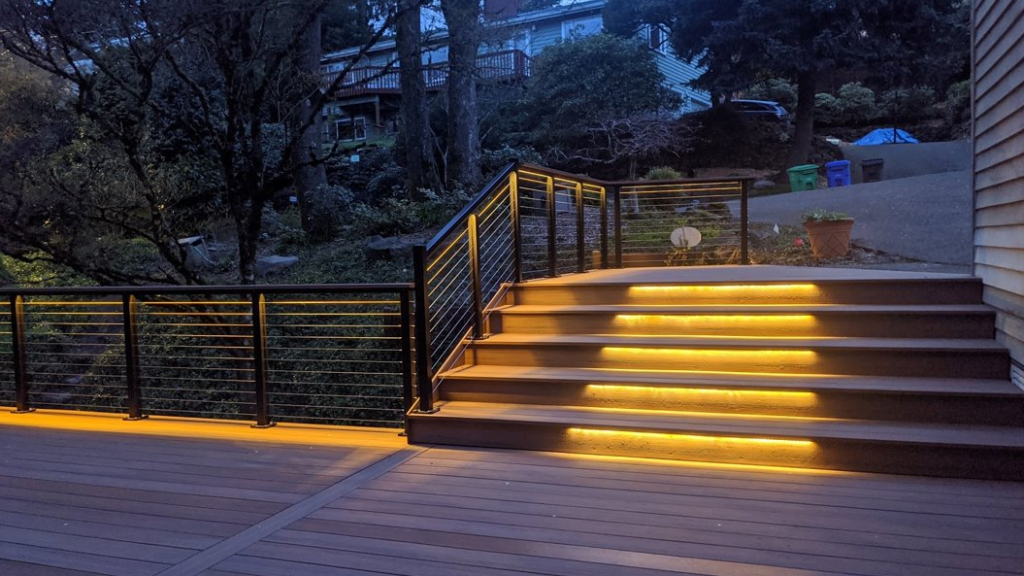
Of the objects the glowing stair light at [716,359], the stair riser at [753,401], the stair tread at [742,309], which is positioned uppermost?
the stair tread at [742,309]

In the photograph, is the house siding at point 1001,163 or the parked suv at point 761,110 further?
the parked suv at point 761,110

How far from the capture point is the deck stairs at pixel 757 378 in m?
3.35

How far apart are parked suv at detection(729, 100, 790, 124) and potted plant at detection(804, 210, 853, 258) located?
35.1ft

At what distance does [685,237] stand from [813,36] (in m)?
10.3

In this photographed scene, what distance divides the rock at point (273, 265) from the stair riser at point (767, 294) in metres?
6.32

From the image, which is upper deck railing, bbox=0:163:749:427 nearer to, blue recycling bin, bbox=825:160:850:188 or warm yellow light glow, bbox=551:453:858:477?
warm yellow light glow, bbox=551:453:858:477

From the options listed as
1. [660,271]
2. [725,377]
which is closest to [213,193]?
[660,271]

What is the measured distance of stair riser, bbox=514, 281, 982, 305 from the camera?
4195 millimetres

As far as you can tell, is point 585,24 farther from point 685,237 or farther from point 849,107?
point 685,237

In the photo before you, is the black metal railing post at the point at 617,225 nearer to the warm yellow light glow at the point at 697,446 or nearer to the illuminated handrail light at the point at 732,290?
the illuminated handrail light at the point at 732,290

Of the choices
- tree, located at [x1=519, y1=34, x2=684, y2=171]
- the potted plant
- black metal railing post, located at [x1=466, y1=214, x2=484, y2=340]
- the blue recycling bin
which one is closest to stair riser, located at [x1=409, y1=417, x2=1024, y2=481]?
black metal railing post, located at [x1=466, y1=214, x2=484, y2=340]

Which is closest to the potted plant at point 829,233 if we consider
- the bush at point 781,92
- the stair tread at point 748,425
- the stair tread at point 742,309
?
the stair tread at point 742,309

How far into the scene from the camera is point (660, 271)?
6.05m

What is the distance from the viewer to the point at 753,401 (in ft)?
12.3
